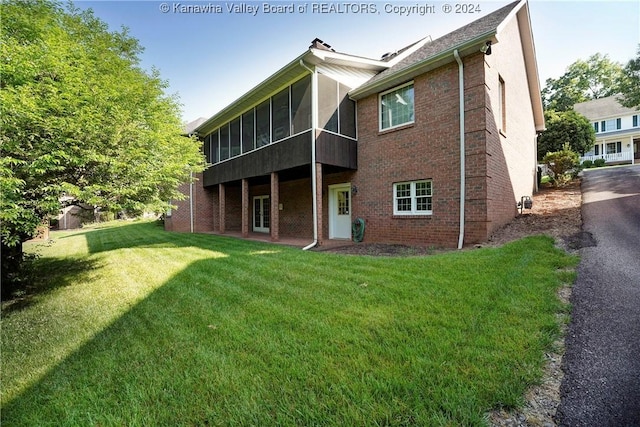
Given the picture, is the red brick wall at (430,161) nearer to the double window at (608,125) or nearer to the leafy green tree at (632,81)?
the leafy green tree at (632,81)

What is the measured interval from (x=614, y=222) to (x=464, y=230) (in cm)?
342

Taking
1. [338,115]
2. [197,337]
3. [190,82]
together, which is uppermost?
[190,82]

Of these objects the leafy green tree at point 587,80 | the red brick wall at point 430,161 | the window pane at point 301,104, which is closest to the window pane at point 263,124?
the window pane at point 301,104

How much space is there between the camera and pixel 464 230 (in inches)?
311

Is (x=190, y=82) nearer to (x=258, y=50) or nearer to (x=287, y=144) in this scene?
(x=258, y=50)

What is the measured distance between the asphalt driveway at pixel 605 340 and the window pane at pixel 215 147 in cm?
1563

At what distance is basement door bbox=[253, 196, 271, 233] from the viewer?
641 inches

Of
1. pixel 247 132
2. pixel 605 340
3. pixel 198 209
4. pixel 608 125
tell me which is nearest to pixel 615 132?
pixel 608 125

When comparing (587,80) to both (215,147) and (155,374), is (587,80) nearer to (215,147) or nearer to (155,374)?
(215,147)

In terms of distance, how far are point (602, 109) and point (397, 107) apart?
33.9 meters

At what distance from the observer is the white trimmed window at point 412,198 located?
8.90 meters

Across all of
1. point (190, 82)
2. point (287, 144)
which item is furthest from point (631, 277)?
point (190, 82)

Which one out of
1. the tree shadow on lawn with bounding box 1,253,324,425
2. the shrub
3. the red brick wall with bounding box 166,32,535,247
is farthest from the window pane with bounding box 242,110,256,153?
the shrub

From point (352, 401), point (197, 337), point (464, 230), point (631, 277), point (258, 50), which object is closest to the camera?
point (352, 401)
